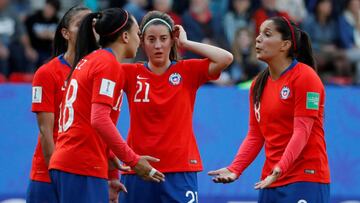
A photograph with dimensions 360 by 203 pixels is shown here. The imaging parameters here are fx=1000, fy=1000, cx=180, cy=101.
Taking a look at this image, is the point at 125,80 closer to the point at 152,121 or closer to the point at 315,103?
the point at 152,121

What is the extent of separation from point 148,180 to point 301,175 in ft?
3.83

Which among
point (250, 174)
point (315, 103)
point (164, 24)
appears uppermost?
point (164, 24)

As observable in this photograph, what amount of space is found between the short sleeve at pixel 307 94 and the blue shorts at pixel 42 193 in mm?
2016

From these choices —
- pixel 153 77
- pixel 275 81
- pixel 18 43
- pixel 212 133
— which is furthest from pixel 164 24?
pixel 18 43

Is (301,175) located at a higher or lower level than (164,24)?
lower

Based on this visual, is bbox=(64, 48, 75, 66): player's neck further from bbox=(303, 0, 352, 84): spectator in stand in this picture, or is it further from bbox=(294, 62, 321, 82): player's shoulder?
bbox=(303, 0, 352, 84): spectator in stand

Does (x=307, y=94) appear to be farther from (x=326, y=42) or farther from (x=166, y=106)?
(x=326, y=42)

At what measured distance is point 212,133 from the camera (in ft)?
38.1

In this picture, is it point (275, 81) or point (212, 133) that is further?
point (212, 133)

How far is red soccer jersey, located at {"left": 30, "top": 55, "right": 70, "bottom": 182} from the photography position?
310 inches

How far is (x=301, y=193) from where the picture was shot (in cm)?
736

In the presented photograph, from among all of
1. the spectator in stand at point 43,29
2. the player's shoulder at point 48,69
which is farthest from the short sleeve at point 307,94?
the spectator in stand at point 43,29

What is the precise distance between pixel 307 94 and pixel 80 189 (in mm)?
1797

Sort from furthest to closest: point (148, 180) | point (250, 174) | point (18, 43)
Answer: point (18, 43), point (250, 174), point (148, 180)
